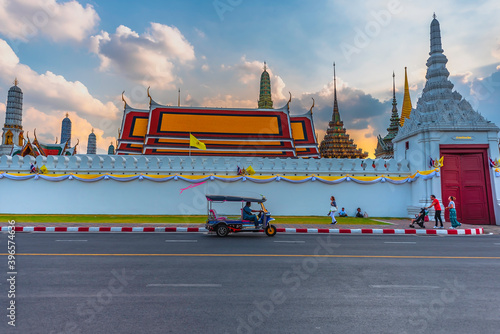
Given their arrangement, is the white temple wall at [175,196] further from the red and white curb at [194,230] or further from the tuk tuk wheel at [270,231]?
the tuk tuk wheel at [270,231]

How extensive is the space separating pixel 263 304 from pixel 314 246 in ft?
16.5

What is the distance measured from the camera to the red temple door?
1633cm

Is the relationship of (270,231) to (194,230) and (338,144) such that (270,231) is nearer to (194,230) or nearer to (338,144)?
(194,230)

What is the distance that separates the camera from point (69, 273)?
Answer: 5777mm

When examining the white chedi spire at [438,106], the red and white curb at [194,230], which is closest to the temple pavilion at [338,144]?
the white chedi spire at [438,106]

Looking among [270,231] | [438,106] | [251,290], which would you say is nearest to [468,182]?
[438,106]

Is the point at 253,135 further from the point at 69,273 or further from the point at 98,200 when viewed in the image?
the point at 69,273

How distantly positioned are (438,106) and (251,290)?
56.4 ft

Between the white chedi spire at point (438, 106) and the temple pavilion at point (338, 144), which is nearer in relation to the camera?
the white chedi spire at point (438, 106)

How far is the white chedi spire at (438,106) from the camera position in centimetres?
1655

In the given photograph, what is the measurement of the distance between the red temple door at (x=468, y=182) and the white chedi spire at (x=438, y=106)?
128 centimetres

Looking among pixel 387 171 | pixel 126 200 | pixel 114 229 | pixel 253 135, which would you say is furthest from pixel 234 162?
pixel 253 135

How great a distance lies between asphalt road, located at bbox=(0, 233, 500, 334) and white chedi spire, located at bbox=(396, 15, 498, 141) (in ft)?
34.1

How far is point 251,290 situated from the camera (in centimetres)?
485
